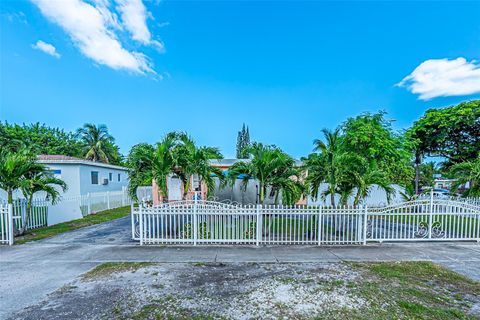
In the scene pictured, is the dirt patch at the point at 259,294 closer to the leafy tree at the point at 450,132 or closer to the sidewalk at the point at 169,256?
the sidewalk at the point at 169,256

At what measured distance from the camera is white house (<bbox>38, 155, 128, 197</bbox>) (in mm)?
13211

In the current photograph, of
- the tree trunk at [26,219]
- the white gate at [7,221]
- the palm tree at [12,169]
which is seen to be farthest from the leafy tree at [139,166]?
the tree trunk at [26,219]

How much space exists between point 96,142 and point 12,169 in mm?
22758

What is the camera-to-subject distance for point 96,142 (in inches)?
1077

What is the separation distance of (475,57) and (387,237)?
1584 centimetres

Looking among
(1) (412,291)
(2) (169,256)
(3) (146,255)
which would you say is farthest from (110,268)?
(1) (412,291)

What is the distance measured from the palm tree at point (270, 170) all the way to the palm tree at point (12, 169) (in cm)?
681

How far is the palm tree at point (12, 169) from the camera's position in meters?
7.16

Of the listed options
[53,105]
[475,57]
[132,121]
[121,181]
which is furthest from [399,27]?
[53,105]

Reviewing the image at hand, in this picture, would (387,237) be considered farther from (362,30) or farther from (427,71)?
(427,71)

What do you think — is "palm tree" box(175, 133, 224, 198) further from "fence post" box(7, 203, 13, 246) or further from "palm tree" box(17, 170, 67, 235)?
"fence post" box(7, 203, 13, 246)

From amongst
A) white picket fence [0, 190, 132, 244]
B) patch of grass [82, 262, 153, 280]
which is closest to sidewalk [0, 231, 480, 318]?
patch of grass [82, 262, 153, 280]

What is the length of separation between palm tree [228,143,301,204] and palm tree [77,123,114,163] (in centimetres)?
2545

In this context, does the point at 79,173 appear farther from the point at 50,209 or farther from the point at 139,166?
the point at 139,166
